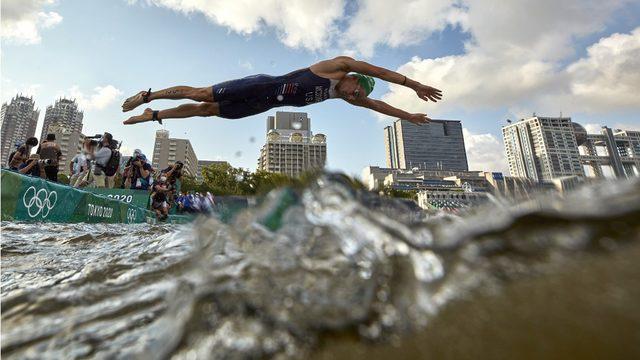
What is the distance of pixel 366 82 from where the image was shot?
4.34 meters

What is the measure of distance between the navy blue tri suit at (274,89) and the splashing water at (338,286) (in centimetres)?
287

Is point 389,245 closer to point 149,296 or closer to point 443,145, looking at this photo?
point 149,296

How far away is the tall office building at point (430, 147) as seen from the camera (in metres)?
148

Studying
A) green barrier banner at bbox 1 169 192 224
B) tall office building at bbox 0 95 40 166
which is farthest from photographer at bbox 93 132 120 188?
tall office building at bbox 0 95 40 166

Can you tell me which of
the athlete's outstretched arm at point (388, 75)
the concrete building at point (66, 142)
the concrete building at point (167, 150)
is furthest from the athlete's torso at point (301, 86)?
the concrete building at point (167, 150)

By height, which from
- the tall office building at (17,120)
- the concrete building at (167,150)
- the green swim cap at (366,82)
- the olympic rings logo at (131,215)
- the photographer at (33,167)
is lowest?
the olympic rings logo at (131,215)

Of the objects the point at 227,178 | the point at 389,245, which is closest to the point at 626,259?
the point at 389,245

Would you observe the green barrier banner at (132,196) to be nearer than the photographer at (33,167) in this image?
No

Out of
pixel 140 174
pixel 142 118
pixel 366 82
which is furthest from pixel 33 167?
pixel 366 82

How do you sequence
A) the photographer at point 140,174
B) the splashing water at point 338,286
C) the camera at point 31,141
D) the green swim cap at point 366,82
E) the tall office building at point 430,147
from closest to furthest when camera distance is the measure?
1. the splashing water at point 338,286
2. the green swim cap at point 366,82
3. the camera at point 31,141
4. the photographer at point 140,174
5. the tall office building at point 430,147

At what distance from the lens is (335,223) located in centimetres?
111

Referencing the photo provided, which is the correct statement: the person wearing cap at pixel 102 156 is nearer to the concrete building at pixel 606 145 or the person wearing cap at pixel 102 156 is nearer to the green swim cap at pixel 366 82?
the green swim cap at pixel 366 82

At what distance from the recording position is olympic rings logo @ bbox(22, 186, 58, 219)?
4754mm

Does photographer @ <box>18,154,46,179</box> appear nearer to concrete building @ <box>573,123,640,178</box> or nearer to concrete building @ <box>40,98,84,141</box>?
concrete building @ <box>573,123,640,178</box>
